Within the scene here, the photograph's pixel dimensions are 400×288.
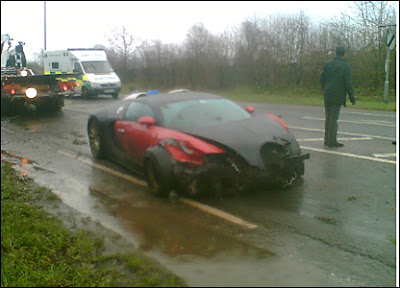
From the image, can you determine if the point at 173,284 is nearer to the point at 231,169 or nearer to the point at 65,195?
the point at 231,169

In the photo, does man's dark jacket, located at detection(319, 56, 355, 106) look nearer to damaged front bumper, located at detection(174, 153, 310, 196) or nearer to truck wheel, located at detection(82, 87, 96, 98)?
damaged front bumper, located at detection(174, 153, 310, 196)

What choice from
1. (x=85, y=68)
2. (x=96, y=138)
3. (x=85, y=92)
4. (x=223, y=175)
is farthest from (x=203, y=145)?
(x=85, y=68)

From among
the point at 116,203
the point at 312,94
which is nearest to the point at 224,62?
the point at 116,203

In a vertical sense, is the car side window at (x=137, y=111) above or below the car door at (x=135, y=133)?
above

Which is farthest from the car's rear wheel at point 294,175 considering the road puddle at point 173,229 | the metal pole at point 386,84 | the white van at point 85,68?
the metal pole at point 386,84

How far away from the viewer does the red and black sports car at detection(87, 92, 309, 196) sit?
5.34 meters

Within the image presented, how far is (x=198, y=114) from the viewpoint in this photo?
602 cm

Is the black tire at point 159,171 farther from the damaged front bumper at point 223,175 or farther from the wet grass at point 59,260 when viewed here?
the wet grass at point 59,260

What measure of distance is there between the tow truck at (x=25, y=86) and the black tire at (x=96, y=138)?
4.98 metres

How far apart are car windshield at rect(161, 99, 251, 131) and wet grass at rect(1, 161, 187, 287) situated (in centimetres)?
193

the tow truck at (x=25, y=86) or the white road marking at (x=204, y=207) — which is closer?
the white road marking at (x=204, y=207)

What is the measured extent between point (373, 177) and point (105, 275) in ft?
15.1

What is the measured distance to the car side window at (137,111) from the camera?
6.32 m

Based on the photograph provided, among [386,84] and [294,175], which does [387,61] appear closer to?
[386,84]
